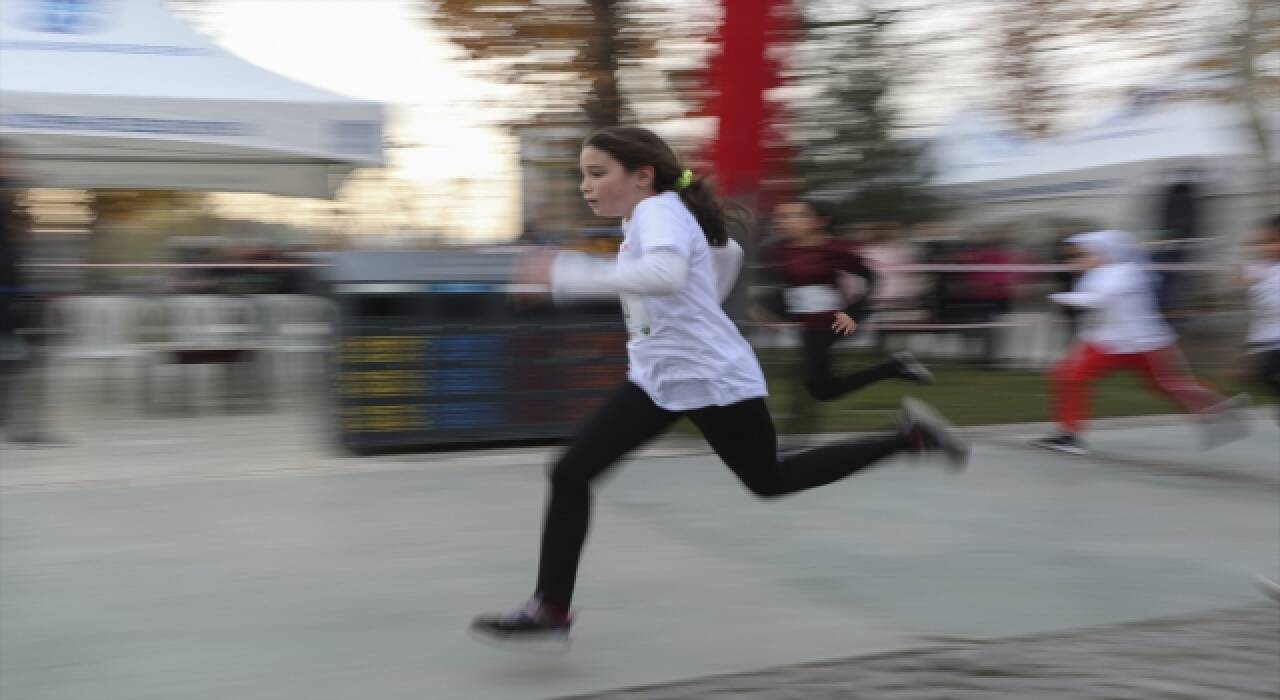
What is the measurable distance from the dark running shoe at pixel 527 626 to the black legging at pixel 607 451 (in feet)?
0.11

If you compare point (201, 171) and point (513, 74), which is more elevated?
point (513, 74)

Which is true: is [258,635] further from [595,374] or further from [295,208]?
[295,208]

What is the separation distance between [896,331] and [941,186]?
309cm

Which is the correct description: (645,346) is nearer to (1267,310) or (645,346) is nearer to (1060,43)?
(1267,310)

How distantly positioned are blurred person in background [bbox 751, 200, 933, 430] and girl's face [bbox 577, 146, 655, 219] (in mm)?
3463

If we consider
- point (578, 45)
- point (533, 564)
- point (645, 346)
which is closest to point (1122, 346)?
point (533, 564)

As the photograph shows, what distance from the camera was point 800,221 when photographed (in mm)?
7086

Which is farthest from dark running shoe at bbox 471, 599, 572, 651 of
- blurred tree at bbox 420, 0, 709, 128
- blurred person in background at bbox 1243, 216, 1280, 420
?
blurred tree at bbox 420, 0, 709, 128

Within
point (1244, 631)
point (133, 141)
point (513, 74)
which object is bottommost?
point (1244, 631)

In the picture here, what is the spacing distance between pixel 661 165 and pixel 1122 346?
447 centimetres

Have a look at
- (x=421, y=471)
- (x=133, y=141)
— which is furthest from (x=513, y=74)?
(x=421, y=471)

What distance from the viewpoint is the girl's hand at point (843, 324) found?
6.86 meters

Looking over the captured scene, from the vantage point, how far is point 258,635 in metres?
3.82

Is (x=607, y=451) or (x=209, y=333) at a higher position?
(x=607, y=451)
